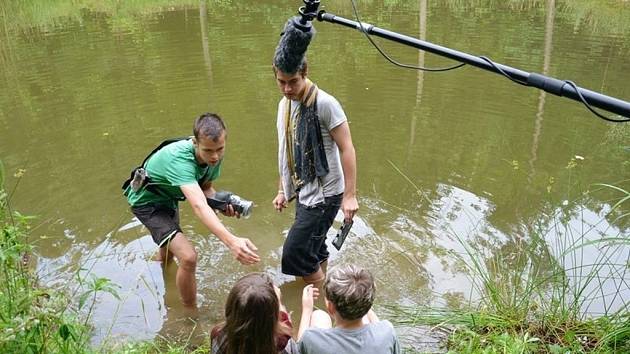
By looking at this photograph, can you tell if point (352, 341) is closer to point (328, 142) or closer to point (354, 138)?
point (328, 142)

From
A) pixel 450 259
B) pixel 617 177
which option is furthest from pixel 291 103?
pixel 617 177

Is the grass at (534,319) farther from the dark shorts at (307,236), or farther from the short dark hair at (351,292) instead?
the short dark hair at (351,292)

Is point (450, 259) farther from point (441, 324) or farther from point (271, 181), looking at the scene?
point (271, 181)

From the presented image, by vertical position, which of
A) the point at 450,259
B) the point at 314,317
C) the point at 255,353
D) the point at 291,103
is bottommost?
the point at 450,259

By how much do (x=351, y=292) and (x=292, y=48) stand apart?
137 centimetres

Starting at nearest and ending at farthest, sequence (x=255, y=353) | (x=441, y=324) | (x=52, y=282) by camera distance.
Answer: (x=255, y=353)
(x=441, y=324)
(x=52, y=282)

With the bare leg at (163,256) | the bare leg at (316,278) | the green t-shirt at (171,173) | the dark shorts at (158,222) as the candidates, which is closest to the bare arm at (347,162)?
the bare leg at (316,278)

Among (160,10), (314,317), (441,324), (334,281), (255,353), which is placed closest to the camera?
(255,353)

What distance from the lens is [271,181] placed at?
228 inches

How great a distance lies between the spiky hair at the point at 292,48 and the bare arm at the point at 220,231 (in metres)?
0.88

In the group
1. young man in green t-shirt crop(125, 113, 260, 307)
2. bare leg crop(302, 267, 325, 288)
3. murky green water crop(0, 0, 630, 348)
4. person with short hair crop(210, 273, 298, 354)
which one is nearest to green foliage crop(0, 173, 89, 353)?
person with short hair crop(210, 273, 298, 354)

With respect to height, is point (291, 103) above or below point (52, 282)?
above

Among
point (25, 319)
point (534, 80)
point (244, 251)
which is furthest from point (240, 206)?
point (534, 80)

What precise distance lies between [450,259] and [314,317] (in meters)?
1.85
